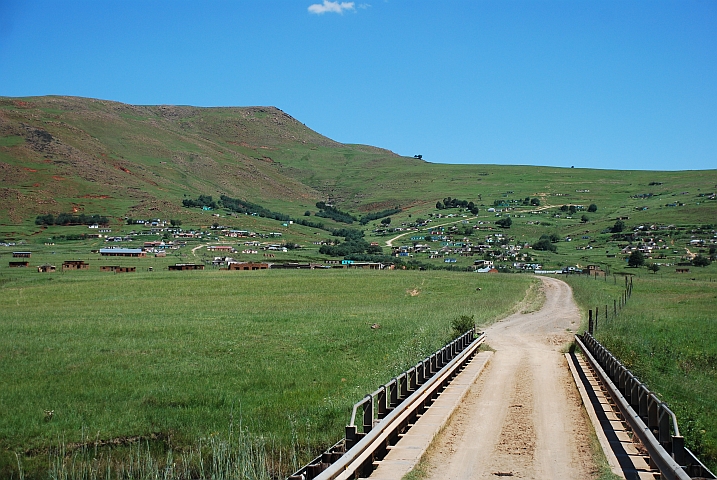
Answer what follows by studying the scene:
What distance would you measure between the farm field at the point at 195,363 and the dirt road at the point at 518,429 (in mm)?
3666

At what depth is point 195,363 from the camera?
28703 mm

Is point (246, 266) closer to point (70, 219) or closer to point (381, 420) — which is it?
point (70, 219)

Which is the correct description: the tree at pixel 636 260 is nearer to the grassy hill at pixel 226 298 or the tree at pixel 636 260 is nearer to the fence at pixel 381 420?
the grassy hill at pixel 226 298

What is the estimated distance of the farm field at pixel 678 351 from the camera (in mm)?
18719

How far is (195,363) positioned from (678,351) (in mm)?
19692

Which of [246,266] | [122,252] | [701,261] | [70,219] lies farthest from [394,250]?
[70,219]

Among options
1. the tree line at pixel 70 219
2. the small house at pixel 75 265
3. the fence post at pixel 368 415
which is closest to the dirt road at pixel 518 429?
the fence post at pixel 368 415

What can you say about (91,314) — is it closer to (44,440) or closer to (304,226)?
(44,440)

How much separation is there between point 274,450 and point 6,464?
632 cm

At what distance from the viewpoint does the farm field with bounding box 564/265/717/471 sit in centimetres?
1872

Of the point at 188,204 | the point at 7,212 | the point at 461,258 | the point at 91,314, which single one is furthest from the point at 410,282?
the point at 188,204

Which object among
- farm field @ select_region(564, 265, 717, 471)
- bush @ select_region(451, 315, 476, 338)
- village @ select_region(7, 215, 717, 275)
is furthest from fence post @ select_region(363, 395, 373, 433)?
village @ select_region(7, 215, 717, 275)

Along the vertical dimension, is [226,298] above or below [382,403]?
below

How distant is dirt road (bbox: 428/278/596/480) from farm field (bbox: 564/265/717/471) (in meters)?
2.61
